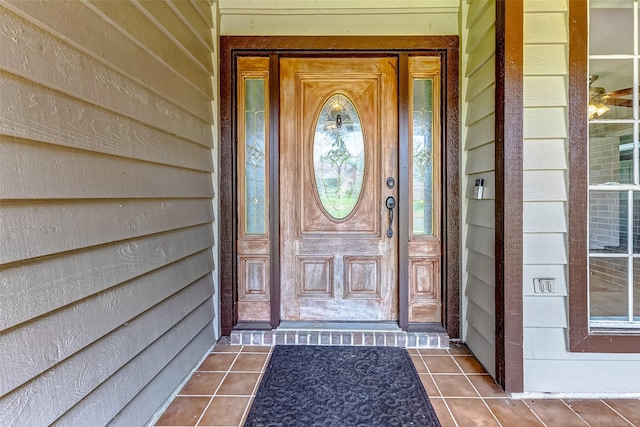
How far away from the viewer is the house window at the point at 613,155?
1751 millimetres

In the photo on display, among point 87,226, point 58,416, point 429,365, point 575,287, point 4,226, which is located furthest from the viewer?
point 429,365

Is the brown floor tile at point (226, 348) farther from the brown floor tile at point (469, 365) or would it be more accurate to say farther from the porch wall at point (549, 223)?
the porch wall at point (549, 223)

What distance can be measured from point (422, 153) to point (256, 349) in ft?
5.95

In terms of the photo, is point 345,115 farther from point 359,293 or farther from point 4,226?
point 4,226

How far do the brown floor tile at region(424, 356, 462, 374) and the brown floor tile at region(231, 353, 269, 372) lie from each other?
1039 millimetres

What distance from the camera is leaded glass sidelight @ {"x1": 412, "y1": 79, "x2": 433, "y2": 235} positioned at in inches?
94.7

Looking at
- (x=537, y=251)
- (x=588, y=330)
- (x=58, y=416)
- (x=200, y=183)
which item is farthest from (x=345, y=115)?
(x=58, y=416)

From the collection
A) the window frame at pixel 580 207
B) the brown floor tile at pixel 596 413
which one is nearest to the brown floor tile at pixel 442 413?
the brown floor tile at pixel 596 413

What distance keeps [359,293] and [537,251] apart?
1.18 metres

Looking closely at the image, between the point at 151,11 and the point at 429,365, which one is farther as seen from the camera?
the point at 429,365

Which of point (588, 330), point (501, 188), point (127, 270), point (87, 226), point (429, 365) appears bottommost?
point (429, 365)

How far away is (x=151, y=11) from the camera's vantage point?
155 centimetres

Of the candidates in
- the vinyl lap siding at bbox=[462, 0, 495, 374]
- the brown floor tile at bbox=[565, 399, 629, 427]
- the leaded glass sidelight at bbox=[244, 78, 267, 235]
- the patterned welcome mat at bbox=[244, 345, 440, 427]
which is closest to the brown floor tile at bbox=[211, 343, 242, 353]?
the patterned welcome mat at bbox=[244, 345, 440, 427]

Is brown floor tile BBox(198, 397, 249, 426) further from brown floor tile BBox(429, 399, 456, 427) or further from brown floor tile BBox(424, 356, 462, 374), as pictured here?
brown floor tile BBox(424, 356, 462, 374)
